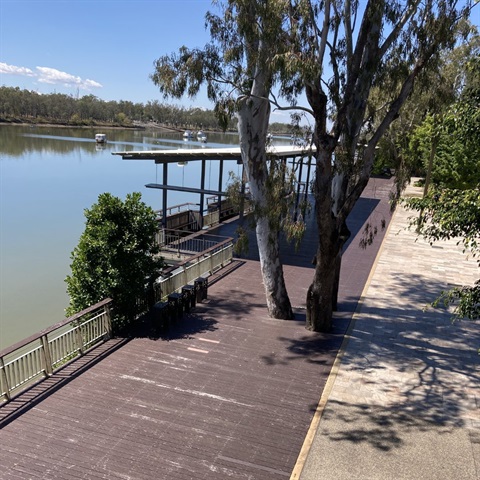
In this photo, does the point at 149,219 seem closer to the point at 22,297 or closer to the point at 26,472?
the point at 26,472

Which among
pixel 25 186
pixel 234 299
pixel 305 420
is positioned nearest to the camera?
pixel 305 420

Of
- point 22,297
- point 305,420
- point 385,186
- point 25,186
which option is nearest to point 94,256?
point 305,420

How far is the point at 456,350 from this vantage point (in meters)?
9.71

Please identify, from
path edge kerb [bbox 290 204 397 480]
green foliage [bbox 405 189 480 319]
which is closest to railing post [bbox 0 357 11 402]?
path edge kerb [bbox 290 204 397 480]

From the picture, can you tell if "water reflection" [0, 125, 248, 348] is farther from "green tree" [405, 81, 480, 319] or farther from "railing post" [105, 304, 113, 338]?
"green tree" [405, 81, 480, 319]

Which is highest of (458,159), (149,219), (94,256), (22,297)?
(458,159)

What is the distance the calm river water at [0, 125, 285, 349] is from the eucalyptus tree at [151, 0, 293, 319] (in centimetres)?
778

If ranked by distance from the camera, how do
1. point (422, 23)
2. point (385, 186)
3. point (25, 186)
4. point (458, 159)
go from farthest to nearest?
point (385, 186) < point (25, 186) < point (458, 159) < point (422, 23)

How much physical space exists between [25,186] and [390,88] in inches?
1401

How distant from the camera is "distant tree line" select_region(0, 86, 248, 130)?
109312 mm

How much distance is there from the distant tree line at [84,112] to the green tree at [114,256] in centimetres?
Result: 8671

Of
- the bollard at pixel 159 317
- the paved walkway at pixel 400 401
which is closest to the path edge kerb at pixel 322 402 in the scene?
the paved walkway at pixel 400 401

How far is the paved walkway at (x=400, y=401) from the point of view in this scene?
236 inches

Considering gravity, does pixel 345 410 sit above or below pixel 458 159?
below
